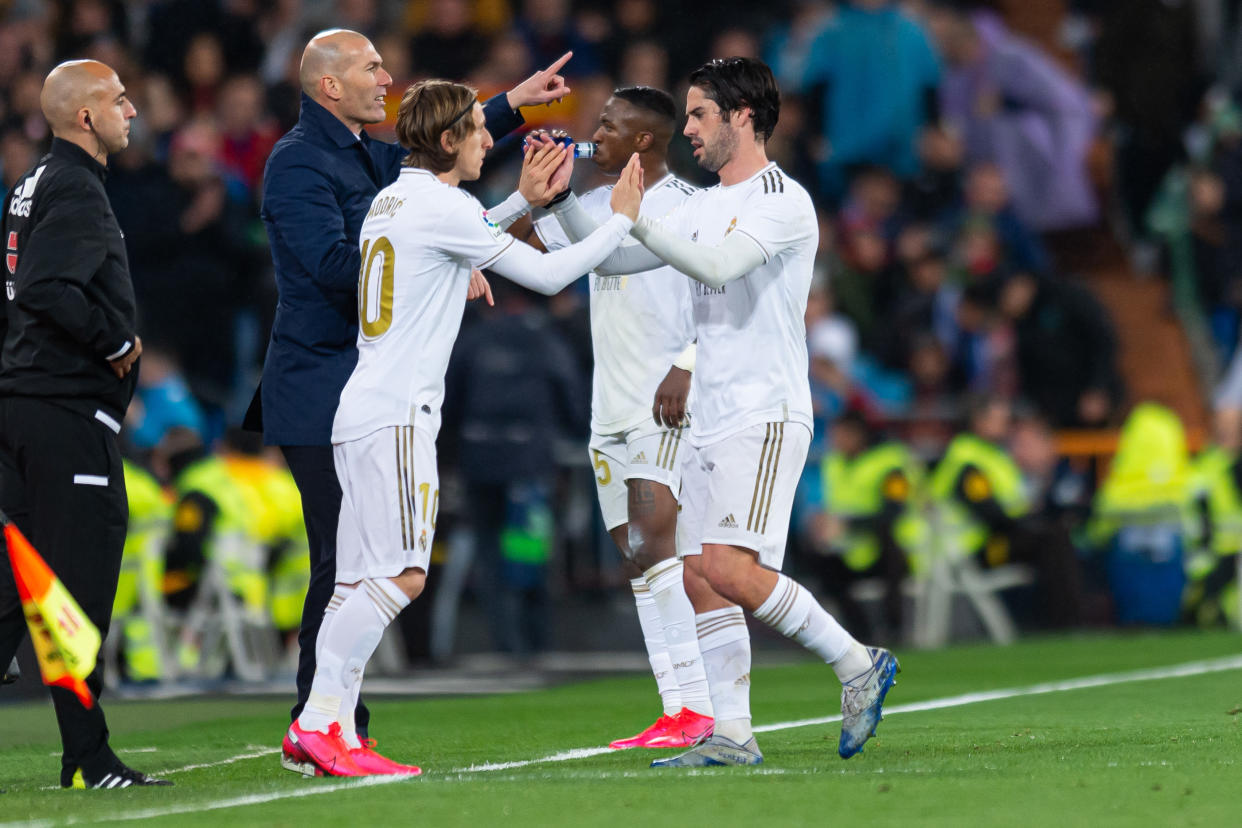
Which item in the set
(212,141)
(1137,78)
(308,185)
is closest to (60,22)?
(212,141)

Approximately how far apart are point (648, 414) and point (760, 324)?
3.86 ft

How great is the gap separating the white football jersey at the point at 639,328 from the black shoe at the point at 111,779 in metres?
2.39

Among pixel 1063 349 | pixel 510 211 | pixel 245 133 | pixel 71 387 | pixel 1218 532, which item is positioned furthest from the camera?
pixel 1063 349

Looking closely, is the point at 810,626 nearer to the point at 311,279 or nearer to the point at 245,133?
the point at 311,279

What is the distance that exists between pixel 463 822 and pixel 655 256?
2.59 metres

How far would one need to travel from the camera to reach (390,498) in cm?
681

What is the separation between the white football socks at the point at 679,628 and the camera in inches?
316

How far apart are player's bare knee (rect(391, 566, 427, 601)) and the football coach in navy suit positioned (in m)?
0.72

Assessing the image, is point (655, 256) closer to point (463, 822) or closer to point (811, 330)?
point (463, 822)

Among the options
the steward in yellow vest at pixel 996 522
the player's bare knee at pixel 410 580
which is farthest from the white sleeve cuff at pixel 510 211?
the steward in yellow vest at pixel 996 522

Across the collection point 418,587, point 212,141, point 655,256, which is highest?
point 212,141

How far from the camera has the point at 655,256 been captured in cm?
757

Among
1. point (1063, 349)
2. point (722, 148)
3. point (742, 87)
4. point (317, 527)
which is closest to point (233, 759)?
point (317, 527)

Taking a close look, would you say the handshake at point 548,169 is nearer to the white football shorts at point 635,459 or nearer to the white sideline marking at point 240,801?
the white football shorts at point 635,459
